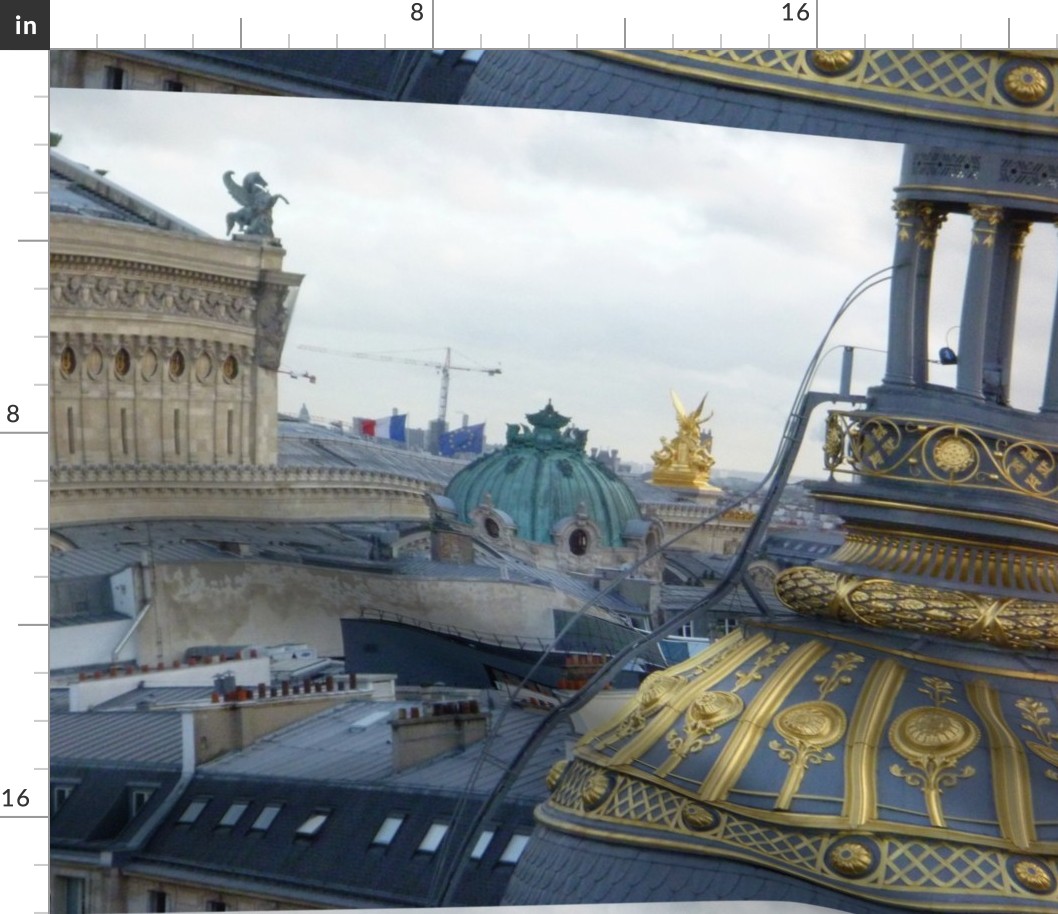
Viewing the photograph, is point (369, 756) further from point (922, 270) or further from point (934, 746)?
point (922, 270)

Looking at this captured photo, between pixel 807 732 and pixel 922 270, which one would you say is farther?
pixel 922 270

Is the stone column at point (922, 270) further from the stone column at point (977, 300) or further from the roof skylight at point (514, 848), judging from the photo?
the roof skylight at point (514, 848)

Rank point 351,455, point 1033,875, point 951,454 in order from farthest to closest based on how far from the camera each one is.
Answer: point 351,455 < point 951,454 < point 1033,875

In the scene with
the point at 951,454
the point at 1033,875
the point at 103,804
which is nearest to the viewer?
the point at 1033,875

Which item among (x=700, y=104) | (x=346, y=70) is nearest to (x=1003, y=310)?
(x=700, y=104)

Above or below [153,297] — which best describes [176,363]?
below

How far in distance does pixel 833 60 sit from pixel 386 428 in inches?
45.9

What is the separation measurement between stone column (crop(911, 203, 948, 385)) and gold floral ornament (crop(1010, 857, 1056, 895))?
3.24ft

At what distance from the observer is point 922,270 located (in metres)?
5.60

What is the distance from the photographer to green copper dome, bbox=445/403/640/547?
5.61m

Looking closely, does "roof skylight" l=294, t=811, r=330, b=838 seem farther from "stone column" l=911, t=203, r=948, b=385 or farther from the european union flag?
"stone column" l=911, t=203, r=948, b=385

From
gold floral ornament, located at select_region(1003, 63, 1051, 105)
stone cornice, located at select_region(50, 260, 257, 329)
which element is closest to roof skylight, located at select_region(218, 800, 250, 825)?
stone cornice, located at select_region(50, 260, 257, 329)

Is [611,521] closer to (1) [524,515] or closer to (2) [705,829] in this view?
(1) [524,515]
